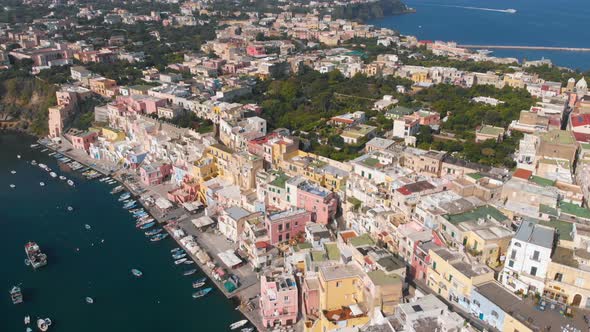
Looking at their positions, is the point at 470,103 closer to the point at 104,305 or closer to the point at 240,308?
the point at 240,308

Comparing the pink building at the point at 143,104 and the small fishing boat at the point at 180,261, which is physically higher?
the pink building at the point at 143,104

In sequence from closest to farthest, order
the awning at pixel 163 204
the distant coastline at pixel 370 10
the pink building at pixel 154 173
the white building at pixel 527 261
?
the white building at pixel 527 261 < the awning at pixel 163 204 < the pink building at pixel 154 173 < the distant coastline at pixel 370 10

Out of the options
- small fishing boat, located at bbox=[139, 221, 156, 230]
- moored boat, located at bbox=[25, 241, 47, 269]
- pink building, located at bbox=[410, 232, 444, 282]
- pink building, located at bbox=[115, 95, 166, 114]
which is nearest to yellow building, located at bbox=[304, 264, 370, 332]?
pink building, located at bbox=[410, 232, 444, 282]

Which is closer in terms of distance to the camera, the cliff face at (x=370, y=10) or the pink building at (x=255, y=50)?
the pink building at (x=255, y=50)

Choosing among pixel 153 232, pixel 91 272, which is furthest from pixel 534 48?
pixel 91 272

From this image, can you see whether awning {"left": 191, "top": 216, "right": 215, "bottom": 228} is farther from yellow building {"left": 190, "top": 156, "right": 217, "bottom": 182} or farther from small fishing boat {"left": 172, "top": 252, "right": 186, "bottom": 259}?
yellow building {"left": 190, "top": 156, "right": 217, "bottom": 182}

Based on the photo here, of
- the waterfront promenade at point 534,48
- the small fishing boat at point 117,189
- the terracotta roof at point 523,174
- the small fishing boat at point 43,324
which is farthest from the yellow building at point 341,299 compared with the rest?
the waterfront promenade at point 534,48

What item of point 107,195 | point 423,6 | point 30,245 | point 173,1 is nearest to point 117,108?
point 107,195

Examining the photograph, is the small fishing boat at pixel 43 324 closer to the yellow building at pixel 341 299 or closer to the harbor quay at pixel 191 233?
the harbor quay at pixel 191 233
